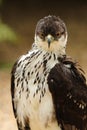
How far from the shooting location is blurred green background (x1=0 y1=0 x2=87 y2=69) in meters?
9.72

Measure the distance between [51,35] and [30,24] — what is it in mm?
6311

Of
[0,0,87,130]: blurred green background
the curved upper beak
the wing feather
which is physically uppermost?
[0,0,87,130]: blurred green background

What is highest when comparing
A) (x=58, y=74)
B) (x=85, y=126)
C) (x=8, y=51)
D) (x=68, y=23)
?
(x=68, y=23)

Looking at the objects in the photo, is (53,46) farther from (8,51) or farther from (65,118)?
(8,51)

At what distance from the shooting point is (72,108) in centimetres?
482

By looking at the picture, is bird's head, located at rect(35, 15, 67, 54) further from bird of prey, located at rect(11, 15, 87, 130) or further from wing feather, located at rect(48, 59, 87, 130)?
wing feather, located at rect(48, 59, 87, 130)

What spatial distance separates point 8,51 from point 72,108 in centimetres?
523

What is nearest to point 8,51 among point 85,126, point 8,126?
point 8,126

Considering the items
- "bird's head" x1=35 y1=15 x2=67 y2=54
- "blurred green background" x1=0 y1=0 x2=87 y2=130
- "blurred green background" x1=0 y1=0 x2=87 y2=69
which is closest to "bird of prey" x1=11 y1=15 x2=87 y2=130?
"bird's head" x1=35 y1=15 x2=67 y2=54

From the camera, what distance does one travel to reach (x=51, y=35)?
4.59m

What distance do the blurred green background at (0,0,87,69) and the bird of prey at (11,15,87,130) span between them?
4493 millimetres

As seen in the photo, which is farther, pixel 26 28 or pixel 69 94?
pixel 26 28

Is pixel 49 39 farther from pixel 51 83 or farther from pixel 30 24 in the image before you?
pixel 30 24

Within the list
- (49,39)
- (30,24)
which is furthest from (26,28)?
(49,39)
